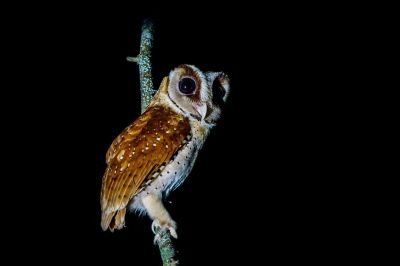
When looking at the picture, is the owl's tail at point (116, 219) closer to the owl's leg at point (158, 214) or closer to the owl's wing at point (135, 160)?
the owl's wing at point (135, 160)

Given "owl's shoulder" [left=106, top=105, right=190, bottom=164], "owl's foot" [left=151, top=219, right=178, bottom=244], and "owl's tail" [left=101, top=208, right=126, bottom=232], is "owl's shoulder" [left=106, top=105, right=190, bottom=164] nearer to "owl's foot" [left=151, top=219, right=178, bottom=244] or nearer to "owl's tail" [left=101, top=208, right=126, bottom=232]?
"owl's tail" [left=101, top=208, right=126, bottom=232]

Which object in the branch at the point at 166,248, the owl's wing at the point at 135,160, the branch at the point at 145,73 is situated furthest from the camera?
the branch at the point at 145,73

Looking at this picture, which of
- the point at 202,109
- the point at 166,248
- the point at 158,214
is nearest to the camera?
the point at 166,248

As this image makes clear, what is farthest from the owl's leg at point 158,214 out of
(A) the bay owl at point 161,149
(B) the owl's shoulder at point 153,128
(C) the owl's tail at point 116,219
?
(B) the owl's shoulder at point 153,128

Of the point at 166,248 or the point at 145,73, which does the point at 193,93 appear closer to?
the point at 145,73

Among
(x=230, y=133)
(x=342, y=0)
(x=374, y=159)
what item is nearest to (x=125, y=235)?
(x=230, y=133)

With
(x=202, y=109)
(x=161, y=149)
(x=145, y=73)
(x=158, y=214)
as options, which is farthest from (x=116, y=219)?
(x=145, y=73)

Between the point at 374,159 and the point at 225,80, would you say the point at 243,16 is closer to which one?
the point at 374,159
